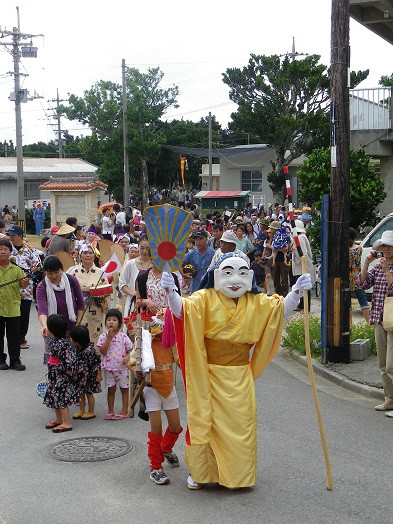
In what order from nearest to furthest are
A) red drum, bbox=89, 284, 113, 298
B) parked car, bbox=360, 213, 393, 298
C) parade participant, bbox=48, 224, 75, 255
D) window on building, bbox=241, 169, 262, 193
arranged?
red drum, bbox=89, 284, 113, 298, parade participant, bbox=48, 224, 75, 255, parked car, bbox=360, 213, 393, 298, window on building, bbox=241, 169, 262, 193

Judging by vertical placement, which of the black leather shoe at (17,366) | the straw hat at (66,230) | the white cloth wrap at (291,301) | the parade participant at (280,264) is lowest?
the black leather shoe at (17,366)

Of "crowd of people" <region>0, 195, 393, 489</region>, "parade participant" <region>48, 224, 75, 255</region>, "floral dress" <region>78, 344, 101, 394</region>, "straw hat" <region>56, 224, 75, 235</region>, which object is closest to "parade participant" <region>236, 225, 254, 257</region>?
"crowd of people" <region>0, 195, 393, 489</region>

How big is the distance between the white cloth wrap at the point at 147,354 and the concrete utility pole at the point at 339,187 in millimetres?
4140

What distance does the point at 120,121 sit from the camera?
41.3 meters

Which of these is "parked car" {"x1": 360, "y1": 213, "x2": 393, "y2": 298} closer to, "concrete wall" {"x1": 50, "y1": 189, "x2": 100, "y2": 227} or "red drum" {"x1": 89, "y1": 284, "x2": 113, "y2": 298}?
"red drum" {"x1": 89, "y1": 284, "x2": 113, "y2": 298}

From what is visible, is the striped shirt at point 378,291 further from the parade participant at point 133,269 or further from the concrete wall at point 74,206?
the concrete wall at point 74,206

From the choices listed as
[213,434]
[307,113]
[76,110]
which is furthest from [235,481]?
[76,110]

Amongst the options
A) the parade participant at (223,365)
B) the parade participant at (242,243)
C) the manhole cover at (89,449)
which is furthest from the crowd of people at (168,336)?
the parade participant at (242,243)

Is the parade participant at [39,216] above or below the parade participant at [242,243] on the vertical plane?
above

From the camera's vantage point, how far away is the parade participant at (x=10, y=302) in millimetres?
10055

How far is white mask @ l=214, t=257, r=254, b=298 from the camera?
577cm

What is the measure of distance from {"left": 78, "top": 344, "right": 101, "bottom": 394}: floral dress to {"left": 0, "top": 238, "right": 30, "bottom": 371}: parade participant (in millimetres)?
2487

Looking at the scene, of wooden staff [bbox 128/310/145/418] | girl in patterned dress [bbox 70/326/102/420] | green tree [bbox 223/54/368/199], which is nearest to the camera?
wooden staff [bbox 128/310/145/418]

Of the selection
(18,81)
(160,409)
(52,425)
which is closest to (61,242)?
(52,425)
